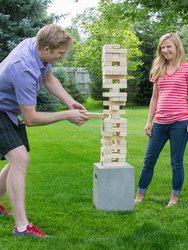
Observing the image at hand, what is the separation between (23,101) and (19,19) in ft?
42.0

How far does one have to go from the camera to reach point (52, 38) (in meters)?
3.30

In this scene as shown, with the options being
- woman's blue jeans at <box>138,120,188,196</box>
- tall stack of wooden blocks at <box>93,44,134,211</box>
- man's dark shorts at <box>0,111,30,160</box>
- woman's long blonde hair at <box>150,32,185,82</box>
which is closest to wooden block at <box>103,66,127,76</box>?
tall stack of wooden blocks at <box>93,44,134,211</box>

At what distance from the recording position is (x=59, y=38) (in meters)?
3.31

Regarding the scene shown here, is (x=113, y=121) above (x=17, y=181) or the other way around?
above

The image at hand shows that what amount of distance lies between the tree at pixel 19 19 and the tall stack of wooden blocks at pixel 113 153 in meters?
10.6

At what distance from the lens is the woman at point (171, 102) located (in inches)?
173

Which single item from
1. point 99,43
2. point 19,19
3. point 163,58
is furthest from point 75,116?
point 99,43

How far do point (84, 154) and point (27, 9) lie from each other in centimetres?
891

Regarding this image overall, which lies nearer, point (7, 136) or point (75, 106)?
point (7, 136)

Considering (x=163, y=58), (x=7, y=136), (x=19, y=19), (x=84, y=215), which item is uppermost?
(x=19, y=19)

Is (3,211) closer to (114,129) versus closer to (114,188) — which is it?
(114,188)

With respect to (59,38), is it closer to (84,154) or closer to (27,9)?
(84,154)

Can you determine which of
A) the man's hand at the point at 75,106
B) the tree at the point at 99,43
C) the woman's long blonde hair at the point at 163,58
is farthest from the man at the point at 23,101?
the tree at the point at 99,43

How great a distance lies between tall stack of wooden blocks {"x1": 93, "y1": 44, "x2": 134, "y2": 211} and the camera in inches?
170
